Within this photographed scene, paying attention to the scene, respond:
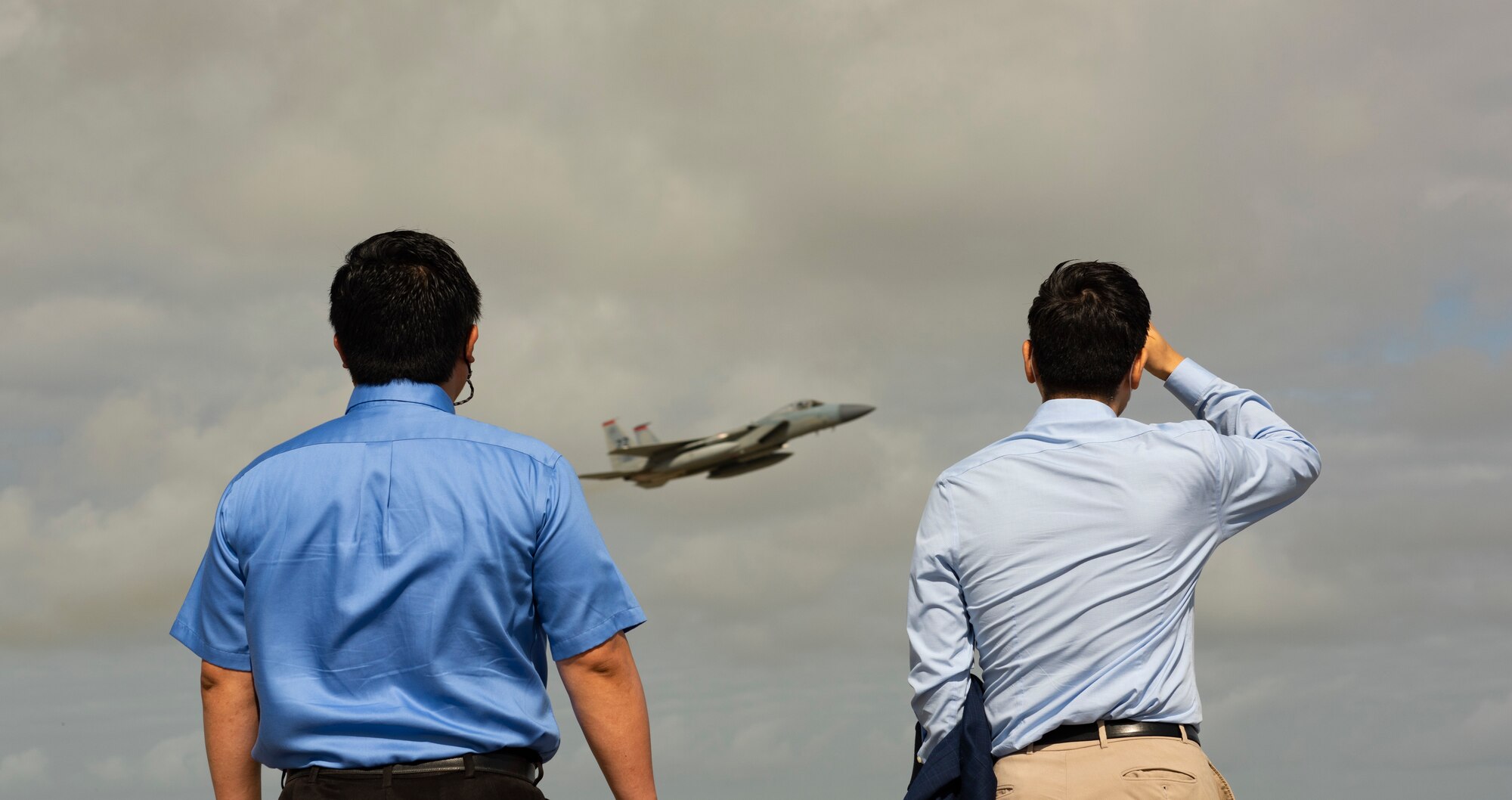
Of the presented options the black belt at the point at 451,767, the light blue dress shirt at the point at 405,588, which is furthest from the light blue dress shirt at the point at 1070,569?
the black belt at the point at 451,767

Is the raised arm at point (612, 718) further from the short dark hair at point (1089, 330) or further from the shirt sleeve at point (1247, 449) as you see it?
the shirt sleeve at point (1247, 449)

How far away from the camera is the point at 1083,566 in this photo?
4430mm

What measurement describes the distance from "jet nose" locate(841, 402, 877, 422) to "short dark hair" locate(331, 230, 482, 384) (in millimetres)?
61514

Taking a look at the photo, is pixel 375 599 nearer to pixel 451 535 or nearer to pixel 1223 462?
pixel 451 535

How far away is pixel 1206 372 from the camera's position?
17.2ft

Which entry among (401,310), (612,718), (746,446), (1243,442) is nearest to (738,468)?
(746,446)

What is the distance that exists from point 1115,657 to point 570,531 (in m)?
1.80

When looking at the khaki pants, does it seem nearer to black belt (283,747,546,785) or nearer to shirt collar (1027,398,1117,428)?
shirt collar (1027,398,1117,428)

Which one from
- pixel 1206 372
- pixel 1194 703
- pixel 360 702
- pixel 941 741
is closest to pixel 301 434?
pixel 360 702

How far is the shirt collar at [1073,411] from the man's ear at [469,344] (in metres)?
1.92

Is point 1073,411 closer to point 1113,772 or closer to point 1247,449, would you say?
point 1247,449

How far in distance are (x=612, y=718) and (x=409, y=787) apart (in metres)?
0.61

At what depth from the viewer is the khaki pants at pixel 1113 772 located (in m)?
4.27

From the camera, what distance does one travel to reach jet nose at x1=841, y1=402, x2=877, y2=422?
65.7 m
